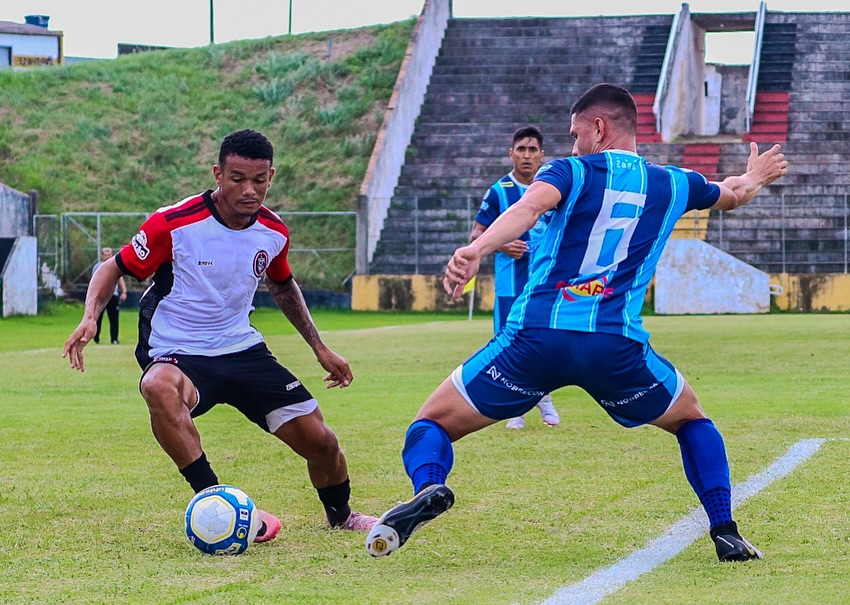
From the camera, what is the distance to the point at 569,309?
5.44 meters

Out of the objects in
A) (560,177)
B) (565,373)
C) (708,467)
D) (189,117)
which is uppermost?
(189,117)

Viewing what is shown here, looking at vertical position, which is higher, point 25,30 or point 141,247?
point 25,30

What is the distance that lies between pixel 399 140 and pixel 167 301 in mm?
31393

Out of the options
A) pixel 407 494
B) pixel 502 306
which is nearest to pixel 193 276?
pixel 407 494

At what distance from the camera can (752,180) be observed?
20.4 ft

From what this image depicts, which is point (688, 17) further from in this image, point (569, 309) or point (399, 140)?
point (569, 309)

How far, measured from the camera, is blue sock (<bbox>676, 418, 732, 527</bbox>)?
5.64m

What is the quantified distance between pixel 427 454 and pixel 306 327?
5.34ft

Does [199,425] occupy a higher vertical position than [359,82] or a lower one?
lower

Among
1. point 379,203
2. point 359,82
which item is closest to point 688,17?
point 359,82

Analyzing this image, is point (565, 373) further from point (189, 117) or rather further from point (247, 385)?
point (189, 117)

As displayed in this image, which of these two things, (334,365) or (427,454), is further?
(334,365)

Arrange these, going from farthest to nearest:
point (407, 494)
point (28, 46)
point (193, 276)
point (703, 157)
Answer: point (28, 46) → point (703, 157) → point (407, 494) → point (193, 276)

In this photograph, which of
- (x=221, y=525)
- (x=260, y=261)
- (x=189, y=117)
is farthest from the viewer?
(x=189, y=117)
